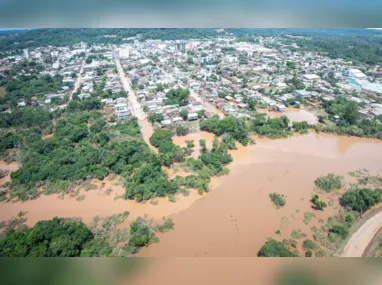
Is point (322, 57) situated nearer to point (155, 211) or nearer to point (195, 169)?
point (195, 169)

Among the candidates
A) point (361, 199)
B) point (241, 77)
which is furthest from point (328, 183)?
point (241, 77)

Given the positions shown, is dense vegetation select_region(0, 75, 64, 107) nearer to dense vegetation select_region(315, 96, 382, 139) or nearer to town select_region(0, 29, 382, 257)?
town select_region(0, 29, 382, 257)

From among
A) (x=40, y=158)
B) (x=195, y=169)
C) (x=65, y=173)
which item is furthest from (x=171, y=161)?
(x=40, y=158)

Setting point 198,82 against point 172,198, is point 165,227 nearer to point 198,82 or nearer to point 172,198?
point 172,198

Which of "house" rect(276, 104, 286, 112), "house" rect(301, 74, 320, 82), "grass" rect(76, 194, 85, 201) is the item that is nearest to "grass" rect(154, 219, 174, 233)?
"grass" rect(76, 194, 85, 201)

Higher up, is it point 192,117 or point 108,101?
point 108,101

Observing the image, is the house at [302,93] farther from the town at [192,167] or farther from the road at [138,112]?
the road at [138,112]

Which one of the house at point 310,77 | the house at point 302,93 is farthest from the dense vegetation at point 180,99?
the house at point 310,77
